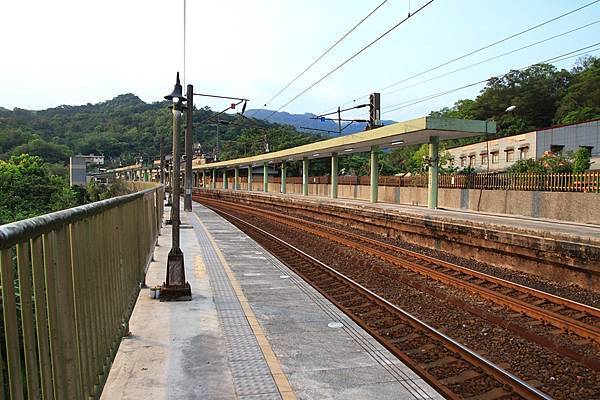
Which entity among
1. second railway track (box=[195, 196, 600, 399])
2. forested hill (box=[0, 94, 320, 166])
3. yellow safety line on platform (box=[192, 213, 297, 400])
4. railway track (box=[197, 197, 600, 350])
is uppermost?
forested hill (box=[0, 94, 320, 166])

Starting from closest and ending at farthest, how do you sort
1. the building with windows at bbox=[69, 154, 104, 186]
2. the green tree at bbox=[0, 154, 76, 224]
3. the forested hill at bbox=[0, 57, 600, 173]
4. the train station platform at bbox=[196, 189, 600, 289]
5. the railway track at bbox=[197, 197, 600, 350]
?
the railway track at bbox=[197, 197, 600, 350], the train station platform at bbox=[196, 189, 600, 289], the green tree at bbox=[0, 154, 76, 224], the building with windows at bbox=[69, 154, 104, 186], the forested hill at bbox=[0, 57, 600, 173]

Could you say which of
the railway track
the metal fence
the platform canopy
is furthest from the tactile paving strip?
the platform canopy

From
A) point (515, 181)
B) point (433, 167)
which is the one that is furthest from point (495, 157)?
point (515, 181)

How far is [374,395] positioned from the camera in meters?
4.34

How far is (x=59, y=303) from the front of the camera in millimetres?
2484

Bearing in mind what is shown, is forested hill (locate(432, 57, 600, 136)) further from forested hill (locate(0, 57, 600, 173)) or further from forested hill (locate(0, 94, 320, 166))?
forested hill (locate(0, 94, 320, 166))

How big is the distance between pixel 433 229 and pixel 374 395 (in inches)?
513

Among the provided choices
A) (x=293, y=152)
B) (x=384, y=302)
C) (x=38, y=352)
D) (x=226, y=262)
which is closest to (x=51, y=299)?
(x=38, y=352)

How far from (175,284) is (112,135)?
11138cm

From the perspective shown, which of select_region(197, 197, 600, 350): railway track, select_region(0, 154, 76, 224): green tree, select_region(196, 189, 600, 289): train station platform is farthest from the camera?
select_region(0, 154, 76, 224): green tree

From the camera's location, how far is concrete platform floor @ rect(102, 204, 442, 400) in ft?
14.3

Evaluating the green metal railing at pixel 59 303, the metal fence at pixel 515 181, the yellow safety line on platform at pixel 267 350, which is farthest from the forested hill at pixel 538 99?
the green metal railing at pixel 59 303

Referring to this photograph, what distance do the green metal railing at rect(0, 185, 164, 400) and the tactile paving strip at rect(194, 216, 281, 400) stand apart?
1153 millimetres

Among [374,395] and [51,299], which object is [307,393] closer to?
[374,395]
